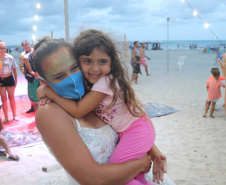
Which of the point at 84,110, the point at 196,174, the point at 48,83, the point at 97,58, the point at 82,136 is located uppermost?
the point at 97,58

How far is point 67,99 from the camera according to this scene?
129cm

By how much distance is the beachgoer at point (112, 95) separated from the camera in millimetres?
1354

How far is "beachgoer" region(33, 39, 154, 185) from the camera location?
43.0 inches

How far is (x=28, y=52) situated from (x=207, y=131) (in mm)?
4573

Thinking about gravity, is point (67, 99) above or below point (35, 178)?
above

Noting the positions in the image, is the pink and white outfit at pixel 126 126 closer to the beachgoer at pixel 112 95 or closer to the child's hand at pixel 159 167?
the beachgoer at pixel 112 95

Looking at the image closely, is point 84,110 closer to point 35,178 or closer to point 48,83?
point 48,83

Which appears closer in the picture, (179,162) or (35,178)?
(35,178)

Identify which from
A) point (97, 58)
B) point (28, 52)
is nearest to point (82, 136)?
point (97, 58)

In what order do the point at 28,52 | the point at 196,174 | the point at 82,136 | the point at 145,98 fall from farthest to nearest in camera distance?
the point at 145,98
the point at 28,52
the point at 196,174
the point at 82,136

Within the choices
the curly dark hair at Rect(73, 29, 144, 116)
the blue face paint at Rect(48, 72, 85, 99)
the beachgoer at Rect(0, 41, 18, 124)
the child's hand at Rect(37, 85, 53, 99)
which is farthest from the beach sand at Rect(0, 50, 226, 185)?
the beachgoer at Rect(0, 41, 18, 124)

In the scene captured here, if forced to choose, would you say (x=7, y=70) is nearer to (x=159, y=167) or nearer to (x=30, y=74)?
(x=30, y=74)

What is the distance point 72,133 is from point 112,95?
0.38m

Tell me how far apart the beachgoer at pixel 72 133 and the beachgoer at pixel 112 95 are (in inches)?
2.4
